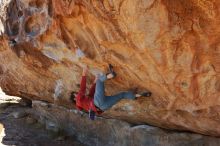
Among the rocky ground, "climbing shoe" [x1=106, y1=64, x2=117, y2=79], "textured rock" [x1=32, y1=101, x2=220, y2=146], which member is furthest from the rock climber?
the rocky ground

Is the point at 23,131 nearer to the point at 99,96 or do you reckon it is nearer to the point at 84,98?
the point at 84,98

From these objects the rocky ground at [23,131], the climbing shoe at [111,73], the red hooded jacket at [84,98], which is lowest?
the rocky ground at [23,131]

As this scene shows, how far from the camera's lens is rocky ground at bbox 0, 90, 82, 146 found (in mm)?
9195

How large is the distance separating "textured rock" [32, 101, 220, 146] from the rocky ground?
8.0 inches

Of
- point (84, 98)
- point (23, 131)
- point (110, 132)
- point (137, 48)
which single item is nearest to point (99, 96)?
point (84, 98)

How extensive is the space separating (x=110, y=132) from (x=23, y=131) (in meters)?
2.41

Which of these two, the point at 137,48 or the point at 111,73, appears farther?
the point at 111,73

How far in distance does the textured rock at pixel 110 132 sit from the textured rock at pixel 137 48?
0.17 m

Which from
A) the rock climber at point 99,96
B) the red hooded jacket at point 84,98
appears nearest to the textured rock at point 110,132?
the rock climber at point 99,96

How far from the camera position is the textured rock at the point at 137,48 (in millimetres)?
5715

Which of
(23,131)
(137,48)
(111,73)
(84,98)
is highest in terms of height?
(137,48)

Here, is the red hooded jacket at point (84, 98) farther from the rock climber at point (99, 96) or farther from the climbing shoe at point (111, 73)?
the climbing shoe at point (111, 73)

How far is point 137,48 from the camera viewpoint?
6.22 meters

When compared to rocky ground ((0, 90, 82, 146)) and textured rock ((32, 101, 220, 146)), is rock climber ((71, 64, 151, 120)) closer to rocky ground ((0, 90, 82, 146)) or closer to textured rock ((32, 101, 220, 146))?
textured rock ((32, 101, 220, 146))
